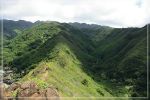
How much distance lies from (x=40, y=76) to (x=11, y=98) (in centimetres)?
4239

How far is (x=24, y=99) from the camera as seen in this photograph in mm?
133125

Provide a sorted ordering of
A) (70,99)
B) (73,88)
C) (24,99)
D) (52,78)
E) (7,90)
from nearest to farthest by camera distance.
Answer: (24,99), (7,90), (70,99), (52,78), (73,88)

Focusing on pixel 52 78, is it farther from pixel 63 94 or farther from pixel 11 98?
pixel 11 98

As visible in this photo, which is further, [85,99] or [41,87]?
[85,99]

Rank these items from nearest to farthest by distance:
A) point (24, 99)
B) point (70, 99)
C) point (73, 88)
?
point (24, 99) → point (70, 99) → point (73, 88)

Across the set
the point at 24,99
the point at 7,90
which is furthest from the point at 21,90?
the point at 7,90

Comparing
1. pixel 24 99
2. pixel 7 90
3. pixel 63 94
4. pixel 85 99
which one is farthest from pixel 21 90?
pixel 85 99

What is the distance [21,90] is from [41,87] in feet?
24.8

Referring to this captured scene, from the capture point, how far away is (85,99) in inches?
7397

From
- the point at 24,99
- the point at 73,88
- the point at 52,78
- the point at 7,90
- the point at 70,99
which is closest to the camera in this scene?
the point at 24,99

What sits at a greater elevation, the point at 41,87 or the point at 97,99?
the point at 41,87

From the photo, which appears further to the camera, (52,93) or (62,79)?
(62,79)

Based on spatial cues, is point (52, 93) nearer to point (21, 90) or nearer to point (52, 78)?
point (21, 90)

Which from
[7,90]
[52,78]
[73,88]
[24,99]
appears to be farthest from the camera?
[73,88]
